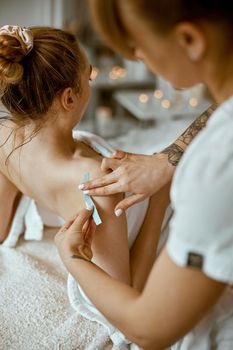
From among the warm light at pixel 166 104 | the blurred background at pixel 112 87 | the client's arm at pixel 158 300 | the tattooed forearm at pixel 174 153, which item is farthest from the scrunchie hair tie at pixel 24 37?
the warm light at pixel 166 104

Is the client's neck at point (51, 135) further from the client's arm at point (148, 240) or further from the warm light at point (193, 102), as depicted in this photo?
the warm light at point (193, 102)

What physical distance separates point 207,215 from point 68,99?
27.9 inches

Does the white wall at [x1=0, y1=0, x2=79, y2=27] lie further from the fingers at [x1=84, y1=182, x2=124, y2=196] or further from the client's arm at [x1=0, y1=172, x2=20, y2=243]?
the fingers at [x1=84, y1=182, x2=124, y2=196]

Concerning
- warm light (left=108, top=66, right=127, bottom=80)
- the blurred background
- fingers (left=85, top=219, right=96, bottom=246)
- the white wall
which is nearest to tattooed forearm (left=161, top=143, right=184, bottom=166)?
fingers (left=85, top=219, right=96, bottom=246)

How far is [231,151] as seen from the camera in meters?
0.61

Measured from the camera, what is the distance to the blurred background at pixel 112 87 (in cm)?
310

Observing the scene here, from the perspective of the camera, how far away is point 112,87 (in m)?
3.83

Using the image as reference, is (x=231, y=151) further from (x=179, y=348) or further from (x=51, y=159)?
(x=51, y=159)

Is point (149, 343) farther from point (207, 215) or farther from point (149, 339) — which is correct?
point (207, 215)

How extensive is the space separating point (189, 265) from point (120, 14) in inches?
13.6

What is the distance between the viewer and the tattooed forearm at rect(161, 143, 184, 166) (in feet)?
3.78

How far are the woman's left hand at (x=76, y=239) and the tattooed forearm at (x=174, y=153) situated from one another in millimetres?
272

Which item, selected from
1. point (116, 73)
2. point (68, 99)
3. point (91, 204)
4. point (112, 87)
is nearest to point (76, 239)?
point (91, 204)

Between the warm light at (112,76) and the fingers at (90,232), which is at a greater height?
the fingers at (90,232)
